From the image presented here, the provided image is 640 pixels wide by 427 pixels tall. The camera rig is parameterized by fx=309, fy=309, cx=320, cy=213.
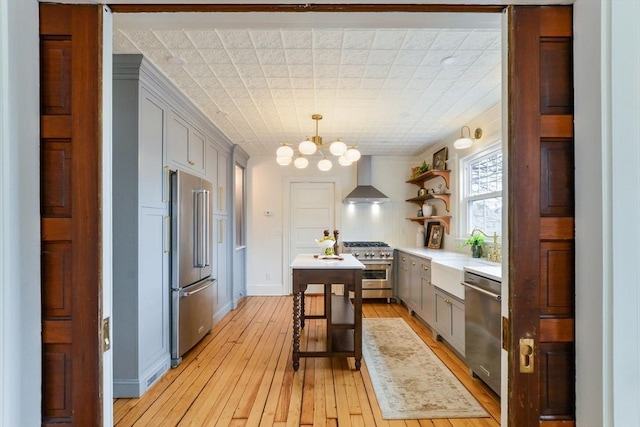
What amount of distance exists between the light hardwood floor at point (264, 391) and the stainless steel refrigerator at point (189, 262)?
254 millimetres

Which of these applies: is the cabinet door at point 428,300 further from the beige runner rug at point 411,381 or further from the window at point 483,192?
the window at point 483,192

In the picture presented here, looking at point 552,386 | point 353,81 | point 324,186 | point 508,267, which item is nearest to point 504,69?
point 508,267

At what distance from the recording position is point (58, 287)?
97 cm

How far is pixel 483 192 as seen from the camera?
3.81 m

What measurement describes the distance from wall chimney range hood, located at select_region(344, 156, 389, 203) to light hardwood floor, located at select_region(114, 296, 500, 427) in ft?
7.92

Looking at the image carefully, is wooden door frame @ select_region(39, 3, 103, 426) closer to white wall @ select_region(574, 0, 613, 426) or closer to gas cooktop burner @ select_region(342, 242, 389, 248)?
white wall @ select_region(574, 0, 613, 426)

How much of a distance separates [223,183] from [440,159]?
3258 millimetres

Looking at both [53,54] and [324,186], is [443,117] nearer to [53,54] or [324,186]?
[324,186]

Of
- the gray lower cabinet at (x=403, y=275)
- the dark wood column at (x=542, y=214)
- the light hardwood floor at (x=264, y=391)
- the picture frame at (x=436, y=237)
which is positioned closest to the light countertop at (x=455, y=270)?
the light hardwood floor at (x=264, y=391)

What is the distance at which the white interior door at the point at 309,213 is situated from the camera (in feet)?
18.8

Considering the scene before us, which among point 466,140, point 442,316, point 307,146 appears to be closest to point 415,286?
point 442,316

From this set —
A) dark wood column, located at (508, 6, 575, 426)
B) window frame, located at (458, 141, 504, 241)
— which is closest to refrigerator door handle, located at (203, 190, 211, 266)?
dark wood column, located at (508, 6, 575, 426)

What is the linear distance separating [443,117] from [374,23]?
2.87m

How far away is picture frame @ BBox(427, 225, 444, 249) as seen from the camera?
15.8 feet
